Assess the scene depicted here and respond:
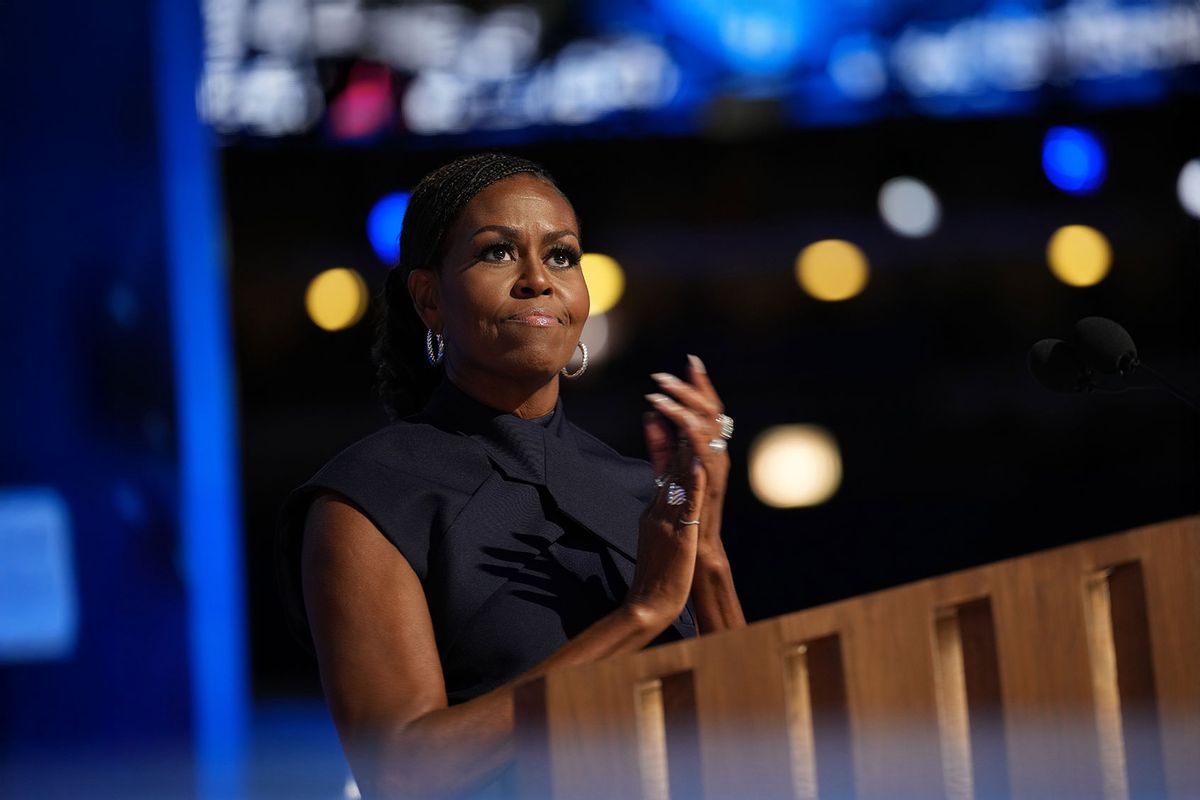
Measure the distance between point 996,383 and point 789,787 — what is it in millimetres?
6369

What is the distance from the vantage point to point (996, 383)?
7320mm

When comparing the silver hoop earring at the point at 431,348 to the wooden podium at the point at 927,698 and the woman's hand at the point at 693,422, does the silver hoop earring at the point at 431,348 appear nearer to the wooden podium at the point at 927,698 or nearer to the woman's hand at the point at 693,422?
the woman's hand at the point at 693,422

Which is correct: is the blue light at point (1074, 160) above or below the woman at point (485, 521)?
above

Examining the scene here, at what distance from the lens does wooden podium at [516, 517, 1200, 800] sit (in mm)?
1171

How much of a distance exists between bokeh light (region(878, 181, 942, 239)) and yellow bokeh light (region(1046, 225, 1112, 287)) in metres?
0.56

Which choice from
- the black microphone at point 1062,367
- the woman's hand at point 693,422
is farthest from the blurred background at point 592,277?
the black microphone at point 1062,367

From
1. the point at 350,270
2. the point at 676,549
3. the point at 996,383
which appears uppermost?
the point at 350,270

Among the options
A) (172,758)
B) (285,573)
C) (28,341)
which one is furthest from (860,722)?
(28,341)

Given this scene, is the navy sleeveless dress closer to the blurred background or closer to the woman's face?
the woman's face

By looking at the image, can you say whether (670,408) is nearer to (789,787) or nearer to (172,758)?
(789,787)

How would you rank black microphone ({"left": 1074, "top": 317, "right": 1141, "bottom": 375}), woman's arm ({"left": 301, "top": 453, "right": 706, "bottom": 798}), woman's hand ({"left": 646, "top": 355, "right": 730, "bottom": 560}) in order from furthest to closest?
black microphone ({"left": 1074, "top": 317, "right": 1141, "bottom": 375})
woman's hand ({"left": 646, "top": 355, "right": 730, "bottom": 560})
woman's arm ({"left": 301, "top": 453, "right": 706, "bottom": 798})

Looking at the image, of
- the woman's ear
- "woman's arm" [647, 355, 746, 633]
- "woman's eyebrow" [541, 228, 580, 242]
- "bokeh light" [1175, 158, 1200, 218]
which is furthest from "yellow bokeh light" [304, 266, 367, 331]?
"woman's arm" [647, 355, 746, 633]

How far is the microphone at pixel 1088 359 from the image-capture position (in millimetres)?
1655

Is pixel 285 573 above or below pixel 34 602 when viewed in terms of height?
below
